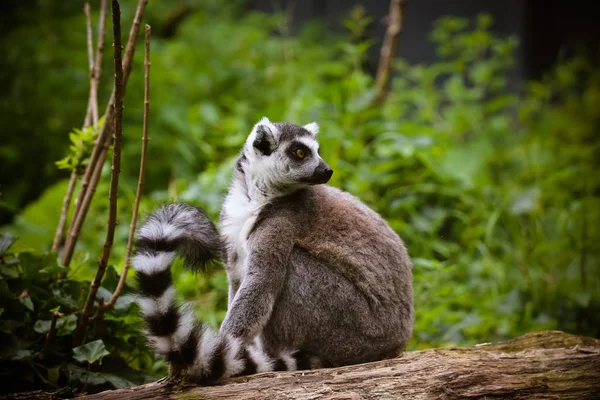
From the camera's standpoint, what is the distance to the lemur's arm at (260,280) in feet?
10.4

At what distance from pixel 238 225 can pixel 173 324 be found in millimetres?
1012

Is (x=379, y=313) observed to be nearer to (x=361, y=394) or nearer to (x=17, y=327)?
(x=361, y=394)

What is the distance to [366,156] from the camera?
6.80m

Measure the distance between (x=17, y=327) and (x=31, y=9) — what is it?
7.19 meters

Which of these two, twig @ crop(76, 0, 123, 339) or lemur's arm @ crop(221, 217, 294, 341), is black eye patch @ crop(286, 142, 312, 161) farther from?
twig @ crop(76, 0, 123, 339)

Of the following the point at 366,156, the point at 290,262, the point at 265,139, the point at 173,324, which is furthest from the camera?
the point at 366,156

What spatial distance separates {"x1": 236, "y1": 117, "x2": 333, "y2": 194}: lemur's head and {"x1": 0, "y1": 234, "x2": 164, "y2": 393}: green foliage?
109cm

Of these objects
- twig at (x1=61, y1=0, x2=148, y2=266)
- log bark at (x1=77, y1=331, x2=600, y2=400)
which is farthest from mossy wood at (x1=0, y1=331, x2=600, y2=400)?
twig at (x1=61, y1=0, x2=148, y2=266)

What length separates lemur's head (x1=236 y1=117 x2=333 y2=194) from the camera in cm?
362

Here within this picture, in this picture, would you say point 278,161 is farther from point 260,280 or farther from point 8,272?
point 8,272

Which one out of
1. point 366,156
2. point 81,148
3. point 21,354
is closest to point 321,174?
point 81,148

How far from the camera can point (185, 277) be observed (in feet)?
18.7

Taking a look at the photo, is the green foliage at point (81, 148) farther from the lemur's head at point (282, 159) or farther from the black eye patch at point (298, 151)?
the black eye patch at point (298, 151)

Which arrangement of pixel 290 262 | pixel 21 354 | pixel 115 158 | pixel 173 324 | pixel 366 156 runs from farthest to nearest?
pixel 366 156 < pixel 290 262 < pixel 21 354 < pixel 115 158 < pixel 173 324
